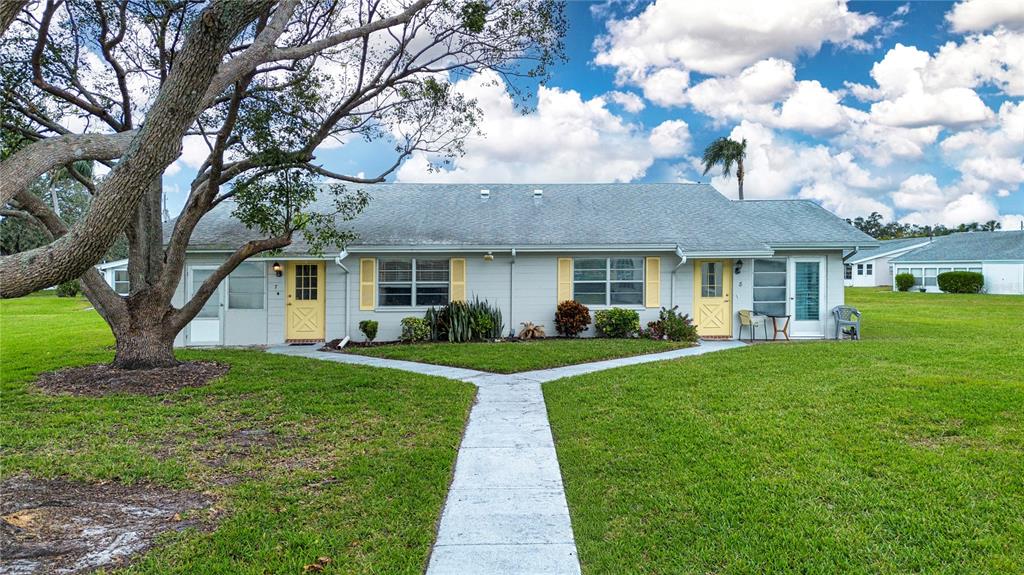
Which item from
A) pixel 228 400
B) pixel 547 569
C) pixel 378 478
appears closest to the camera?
pixel 547 569

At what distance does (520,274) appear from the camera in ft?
43.4

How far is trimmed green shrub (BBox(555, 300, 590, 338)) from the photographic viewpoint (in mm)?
12859

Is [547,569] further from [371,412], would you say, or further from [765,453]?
[371,412]

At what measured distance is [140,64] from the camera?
1007cm

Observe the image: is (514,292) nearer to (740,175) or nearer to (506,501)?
(506,501)

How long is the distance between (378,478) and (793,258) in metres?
12.5

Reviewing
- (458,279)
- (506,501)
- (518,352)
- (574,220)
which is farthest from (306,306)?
(506,501)

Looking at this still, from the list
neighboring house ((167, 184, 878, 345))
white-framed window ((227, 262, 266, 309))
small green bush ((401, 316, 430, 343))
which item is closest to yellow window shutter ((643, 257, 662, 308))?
neighboring house ((167, 184, 878, 345))

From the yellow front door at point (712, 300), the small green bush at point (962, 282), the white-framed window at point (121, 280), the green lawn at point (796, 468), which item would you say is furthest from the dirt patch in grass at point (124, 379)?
the small green bush at point (962, 282)

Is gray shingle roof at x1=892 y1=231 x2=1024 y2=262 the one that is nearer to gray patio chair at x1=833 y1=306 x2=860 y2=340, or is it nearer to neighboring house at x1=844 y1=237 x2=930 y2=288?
neighboring house at x1=844 y1=237 x2=930 y2=288

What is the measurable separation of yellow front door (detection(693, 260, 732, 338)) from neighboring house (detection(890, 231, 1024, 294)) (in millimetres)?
30600

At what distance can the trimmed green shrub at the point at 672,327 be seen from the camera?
493 inches

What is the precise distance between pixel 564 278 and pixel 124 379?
8.95 metres

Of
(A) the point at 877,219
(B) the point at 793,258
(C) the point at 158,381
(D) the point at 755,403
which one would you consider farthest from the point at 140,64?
(A) the point at 877,219
